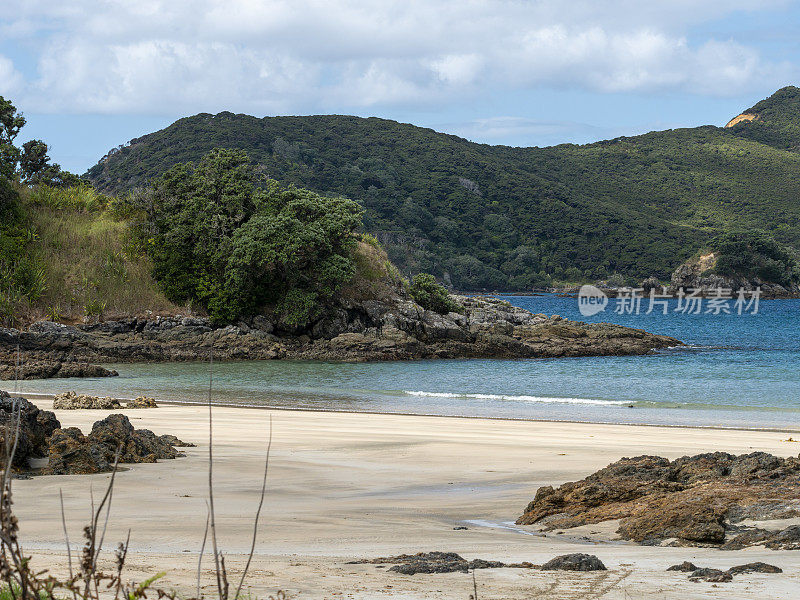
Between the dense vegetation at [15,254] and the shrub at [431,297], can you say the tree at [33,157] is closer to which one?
the dense vegetation at [15,254]

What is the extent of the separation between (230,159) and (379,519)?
125 ft

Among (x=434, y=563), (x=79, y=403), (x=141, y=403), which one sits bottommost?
(x=141, y=403)

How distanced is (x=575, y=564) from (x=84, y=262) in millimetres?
38555

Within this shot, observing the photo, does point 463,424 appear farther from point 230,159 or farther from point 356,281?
point 230,159

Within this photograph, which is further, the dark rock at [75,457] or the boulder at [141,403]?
the boulder at [141,403]

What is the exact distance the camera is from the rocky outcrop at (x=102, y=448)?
8.96 meters

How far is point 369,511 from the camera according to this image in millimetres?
7680

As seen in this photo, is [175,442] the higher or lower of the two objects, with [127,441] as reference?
lower

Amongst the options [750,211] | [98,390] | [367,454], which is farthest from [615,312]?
[367,454]

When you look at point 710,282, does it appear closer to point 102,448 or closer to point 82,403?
point 82,403

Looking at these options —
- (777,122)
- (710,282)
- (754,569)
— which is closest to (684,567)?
(754,569)

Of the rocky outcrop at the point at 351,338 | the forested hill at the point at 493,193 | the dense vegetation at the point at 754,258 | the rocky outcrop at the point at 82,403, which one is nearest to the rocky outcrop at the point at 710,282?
the dense vegetation at the point at 754,258

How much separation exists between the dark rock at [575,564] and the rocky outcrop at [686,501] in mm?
1527

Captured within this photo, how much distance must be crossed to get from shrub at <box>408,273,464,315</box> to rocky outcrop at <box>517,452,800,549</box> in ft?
117
